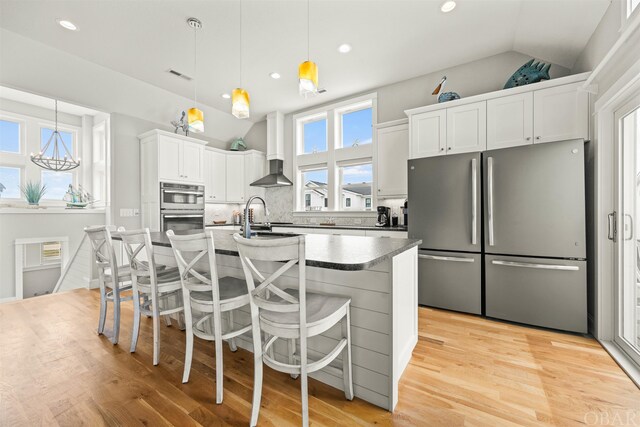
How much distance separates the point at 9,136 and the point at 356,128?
5.34 m

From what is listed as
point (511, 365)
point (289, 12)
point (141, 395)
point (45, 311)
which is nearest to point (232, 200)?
point (45, 311)

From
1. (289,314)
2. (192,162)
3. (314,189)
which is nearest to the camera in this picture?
(289,314)

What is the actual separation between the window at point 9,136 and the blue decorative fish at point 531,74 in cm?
683

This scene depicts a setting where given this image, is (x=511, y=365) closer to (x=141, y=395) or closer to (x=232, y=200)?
(x=141, y=395)

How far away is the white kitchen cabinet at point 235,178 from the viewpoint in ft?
19.1

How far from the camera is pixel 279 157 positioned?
5.63 metres

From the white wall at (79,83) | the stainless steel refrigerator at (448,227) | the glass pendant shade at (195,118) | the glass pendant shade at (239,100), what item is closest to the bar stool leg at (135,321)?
the glass pendant shade at (195,118)

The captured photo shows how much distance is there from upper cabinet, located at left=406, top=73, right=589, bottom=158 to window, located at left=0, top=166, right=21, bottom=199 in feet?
19.0

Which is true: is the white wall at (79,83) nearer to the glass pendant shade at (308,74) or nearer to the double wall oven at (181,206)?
the double wall oven at (181,206)

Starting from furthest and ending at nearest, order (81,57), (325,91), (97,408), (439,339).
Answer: (325,91) → (81,57) → (439,339) → (97,408)

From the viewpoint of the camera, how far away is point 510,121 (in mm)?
3012

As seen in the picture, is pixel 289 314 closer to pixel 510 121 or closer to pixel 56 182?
pixel 510 121

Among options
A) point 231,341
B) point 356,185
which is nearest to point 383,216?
point 356,185

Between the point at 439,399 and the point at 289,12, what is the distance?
351 cm
